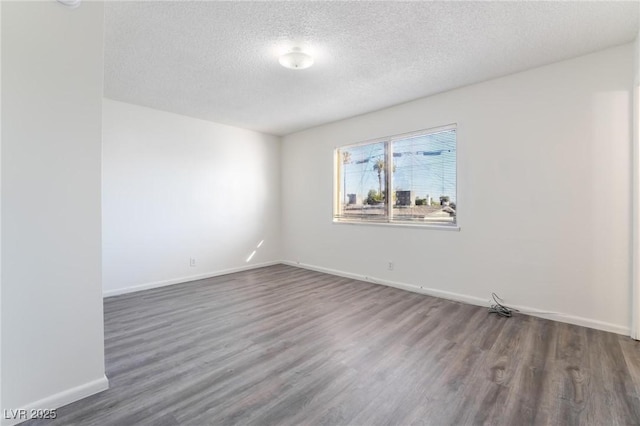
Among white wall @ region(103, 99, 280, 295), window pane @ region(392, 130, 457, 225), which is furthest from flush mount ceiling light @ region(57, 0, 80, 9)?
window pane @ region(392, 130, 457, 225)

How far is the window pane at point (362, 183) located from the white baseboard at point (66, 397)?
148 inches

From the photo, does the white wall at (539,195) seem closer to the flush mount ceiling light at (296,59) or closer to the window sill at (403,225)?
the window sill at (403,225)

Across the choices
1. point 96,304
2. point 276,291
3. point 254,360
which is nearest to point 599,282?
point 254,360

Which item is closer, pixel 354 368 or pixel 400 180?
pixel 354 368

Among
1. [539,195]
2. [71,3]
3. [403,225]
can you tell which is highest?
[71,3]

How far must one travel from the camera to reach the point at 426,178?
3949mm

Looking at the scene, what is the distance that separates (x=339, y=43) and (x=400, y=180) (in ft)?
7.56

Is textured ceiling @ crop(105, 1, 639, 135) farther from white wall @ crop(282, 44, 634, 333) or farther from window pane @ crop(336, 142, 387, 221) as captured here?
window pane @ crop(336, 142, 387, 221)

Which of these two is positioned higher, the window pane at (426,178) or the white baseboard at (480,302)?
the window pane at (426,178)

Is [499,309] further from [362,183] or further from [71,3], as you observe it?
[71,3]

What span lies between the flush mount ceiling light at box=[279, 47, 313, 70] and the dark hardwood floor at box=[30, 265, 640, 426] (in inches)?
101

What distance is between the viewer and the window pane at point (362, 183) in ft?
14.8

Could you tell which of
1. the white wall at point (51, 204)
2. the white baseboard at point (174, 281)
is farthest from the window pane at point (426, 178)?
the white wall at point (51, 204)

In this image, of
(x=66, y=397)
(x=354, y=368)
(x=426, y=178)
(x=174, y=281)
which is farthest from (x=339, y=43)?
(x=174, y=281)
